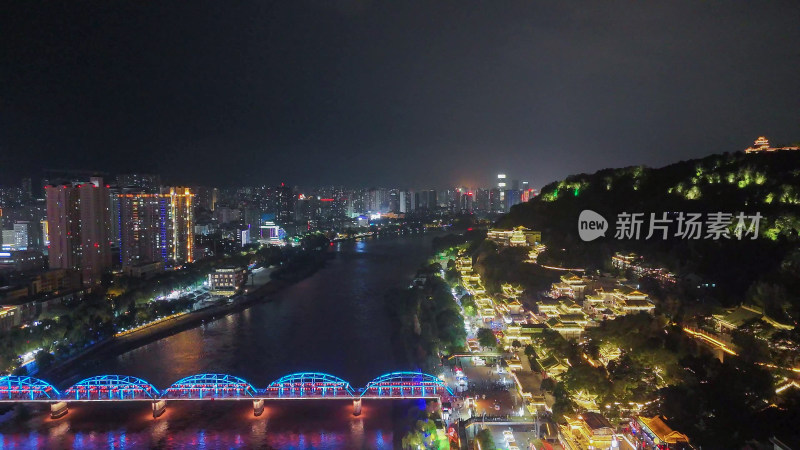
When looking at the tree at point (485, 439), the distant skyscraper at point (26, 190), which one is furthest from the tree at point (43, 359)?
the distant skyscraper at point (26, 190)

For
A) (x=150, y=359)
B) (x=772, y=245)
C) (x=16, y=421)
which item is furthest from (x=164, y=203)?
(x=772, y=245)

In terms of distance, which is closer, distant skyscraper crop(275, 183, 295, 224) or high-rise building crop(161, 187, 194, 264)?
high-rise building crop(161, 187, 194, 264)

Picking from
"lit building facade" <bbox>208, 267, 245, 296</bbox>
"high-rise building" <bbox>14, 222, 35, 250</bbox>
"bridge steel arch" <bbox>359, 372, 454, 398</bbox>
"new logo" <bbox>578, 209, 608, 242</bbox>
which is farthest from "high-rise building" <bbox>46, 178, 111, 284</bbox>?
"new logo" <bbox>578, 209, 608, 242</bbox>

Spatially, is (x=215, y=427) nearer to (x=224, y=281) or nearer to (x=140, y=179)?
(x=224, y=281)

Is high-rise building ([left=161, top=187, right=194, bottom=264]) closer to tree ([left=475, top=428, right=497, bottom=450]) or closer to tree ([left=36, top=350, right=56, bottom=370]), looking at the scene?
tree ([left=36, top=350, right=56, bottom=370])

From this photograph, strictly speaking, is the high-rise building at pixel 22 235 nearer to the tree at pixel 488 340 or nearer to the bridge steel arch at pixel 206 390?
the bridge steel arch at pixel 206 390
